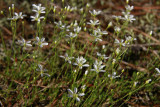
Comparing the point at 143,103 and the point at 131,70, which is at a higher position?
the point at 131,70

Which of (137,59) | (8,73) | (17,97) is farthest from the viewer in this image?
(137,59)

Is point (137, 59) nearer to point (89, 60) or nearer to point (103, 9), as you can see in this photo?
point (89, 60)

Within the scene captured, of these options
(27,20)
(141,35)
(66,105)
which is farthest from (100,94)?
(27,20)

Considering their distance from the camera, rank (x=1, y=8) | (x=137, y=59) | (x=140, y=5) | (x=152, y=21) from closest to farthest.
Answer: (x=137, y=59), (x=1, y=8), (x=152, y=21), (x=140, y=5)


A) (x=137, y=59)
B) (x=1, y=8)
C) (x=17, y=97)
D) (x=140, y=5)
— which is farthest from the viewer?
(x=140, y=5)

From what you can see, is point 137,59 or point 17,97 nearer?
point 17,97

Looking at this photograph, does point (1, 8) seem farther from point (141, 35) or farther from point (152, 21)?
point (152, 21)

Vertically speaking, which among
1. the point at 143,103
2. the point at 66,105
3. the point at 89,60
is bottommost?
the point at 143,103

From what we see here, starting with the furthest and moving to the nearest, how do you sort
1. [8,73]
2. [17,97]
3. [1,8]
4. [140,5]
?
1. [140,5]
2. [1,8]
3. [8,73]
4. [17,97]

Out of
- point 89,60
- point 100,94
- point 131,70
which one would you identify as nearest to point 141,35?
point 131,70
